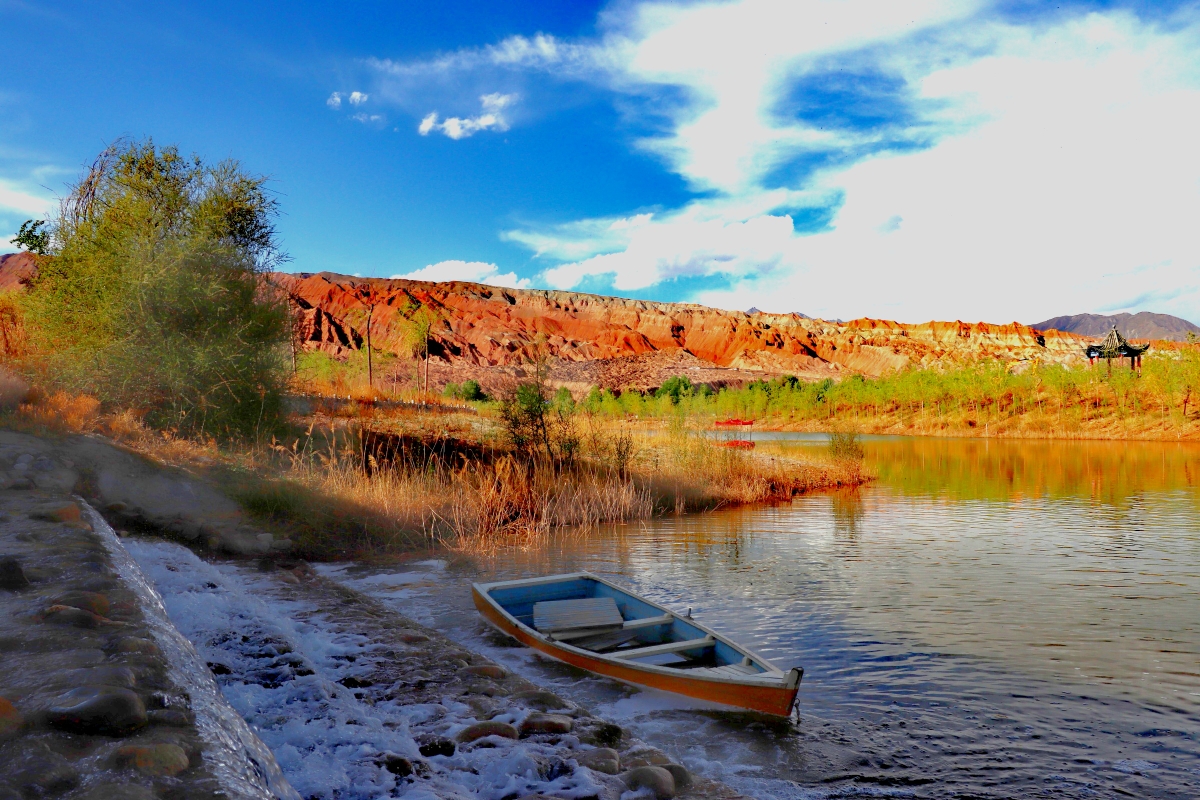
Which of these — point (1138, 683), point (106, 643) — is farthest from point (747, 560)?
point (106, 643)

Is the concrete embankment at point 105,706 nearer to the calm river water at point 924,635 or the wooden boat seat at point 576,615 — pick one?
the calm river water at point 924,635

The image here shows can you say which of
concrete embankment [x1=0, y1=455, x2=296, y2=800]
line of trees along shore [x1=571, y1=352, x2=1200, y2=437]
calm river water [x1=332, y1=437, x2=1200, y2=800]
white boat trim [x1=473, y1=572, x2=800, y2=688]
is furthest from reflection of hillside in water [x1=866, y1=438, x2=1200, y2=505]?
concrete embankment [x1=0, y1=455, x2=296, y2=800]

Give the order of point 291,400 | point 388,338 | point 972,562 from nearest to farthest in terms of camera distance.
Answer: point 972,562 → point 291,400 → point 388,338

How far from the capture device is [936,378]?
204ft

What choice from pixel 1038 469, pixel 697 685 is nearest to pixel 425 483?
pixel 697 685

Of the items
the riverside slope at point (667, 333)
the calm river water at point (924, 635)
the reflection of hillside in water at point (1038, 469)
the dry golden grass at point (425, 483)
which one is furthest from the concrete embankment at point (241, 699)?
the riverside slope at point (667, 333)

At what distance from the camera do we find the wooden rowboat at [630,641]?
540 cm

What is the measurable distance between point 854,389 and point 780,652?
66.1 metres

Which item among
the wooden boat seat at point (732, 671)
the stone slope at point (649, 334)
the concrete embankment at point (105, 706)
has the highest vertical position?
the stone slope at point (649, 334)

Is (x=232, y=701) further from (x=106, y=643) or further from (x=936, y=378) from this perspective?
(x=936, y=378)

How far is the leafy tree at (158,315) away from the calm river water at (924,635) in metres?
7.24

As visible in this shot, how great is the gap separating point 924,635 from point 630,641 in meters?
3.27

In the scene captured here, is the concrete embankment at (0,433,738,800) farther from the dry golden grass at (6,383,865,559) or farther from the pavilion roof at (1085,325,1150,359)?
the pavilion roof at (1085,325,1150,359)

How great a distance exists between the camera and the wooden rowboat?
5.40m
